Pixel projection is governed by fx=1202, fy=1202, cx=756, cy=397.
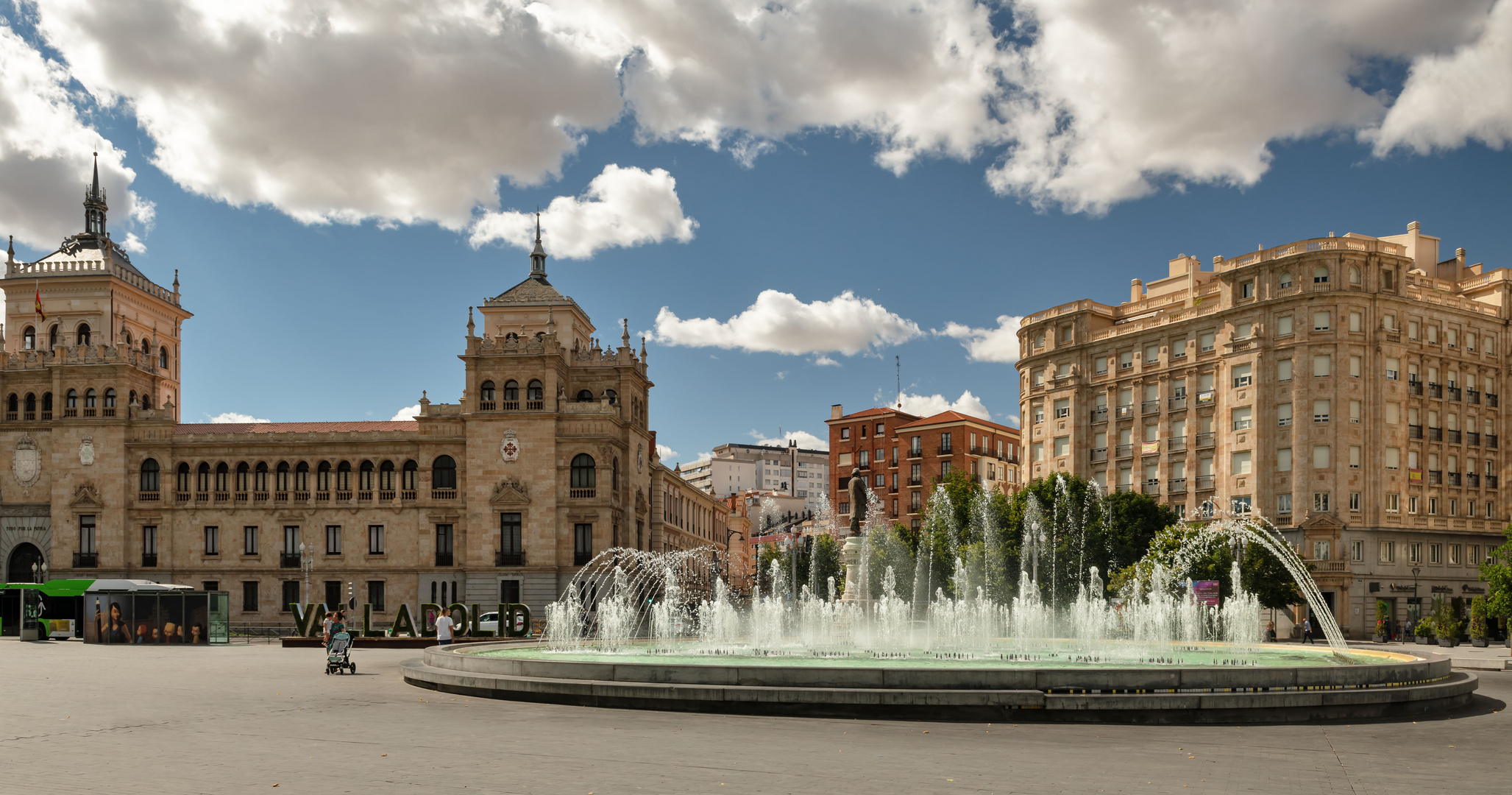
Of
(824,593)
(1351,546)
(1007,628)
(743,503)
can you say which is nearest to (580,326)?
(824,593)

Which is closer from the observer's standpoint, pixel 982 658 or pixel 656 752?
pixel 656 752

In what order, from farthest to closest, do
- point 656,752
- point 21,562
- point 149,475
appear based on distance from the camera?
point 21,562, point 149,475, point 656,752

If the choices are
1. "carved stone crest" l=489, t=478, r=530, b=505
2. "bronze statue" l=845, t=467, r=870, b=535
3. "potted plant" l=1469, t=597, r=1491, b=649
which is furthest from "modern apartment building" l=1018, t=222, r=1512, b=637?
"bronze statue" l=845, t=467, r=870, b=535

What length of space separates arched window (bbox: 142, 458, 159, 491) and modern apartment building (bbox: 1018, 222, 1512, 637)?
53.0 metres

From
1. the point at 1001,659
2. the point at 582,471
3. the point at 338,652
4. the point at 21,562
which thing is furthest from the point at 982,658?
the point at 21,562

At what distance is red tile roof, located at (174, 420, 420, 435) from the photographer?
217 feet

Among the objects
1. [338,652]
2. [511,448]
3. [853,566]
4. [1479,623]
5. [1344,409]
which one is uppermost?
[1344,409]

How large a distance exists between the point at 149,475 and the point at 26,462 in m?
6.61

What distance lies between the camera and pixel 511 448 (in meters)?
62.4

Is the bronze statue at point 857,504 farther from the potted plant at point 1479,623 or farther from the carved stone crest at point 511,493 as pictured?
the carved stone crest at point 511,493

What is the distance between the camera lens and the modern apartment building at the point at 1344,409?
58.6 metres

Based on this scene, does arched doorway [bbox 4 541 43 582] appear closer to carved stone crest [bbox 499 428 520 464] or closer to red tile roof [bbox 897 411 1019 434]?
carved stone crest [bbox 499 428 520 464]

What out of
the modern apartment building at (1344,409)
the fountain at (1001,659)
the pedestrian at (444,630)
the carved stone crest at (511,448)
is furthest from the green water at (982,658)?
the carved stone crest at (511,448)

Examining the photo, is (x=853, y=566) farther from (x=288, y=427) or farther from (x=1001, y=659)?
(x=288, y=427)
